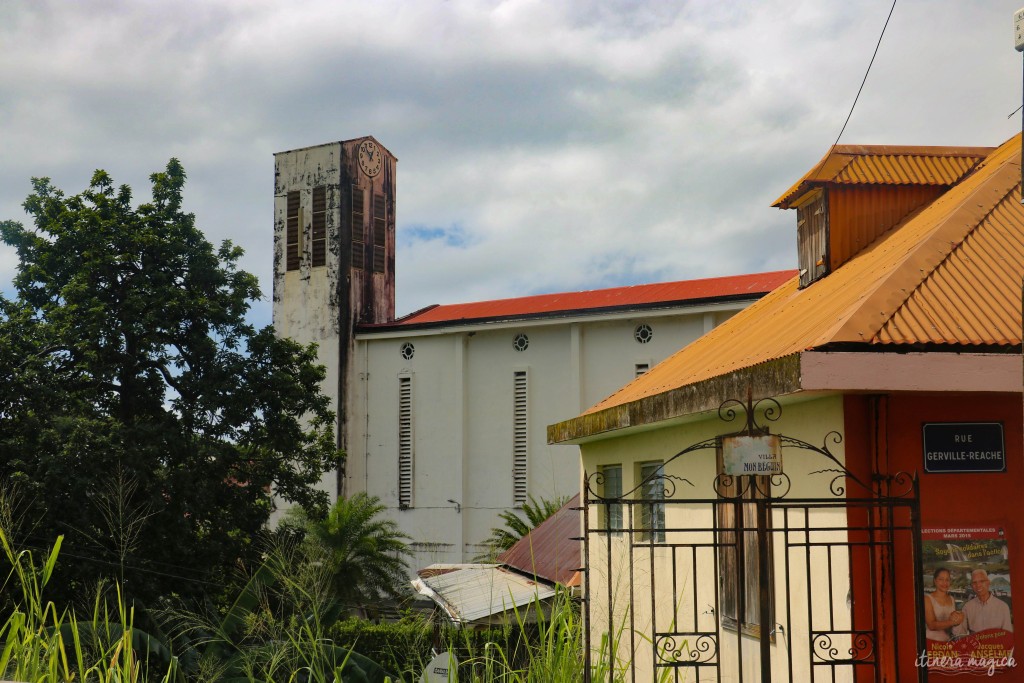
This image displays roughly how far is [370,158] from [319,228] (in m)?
3.28

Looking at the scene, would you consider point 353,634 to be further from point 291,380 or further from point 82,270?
point 82,270

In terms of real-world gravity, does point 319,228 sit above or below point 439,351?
above

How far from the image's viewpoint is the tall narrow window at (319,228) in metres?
38.7

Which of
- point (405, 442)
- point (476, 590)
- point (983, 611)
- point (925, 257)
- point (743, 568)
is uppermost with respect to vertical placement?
point (925, 257)

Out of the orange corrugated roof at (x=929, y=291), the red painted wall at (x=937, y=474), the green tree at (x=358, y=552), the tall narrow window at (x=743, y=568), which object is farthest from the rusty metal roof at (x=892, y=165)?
the green tree at (x=358, y=552)

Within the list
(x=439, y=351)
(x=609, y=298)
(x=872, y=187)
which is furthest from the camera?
(x=439, y=351)

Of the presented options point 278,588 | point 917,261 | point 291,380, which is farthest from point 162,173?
point 917,261

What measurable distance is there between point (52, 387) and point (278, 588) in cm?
659

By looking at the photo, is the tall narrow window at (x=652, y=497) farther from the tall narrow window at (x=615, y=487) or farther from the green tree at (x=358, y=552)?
the green tree at (x=358, y=552)

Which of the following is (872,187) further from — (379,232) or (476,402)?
(379,232)

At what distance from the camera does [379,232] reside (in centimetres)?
4003

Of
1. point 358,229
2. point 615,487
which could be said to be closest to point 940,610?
point 615,487

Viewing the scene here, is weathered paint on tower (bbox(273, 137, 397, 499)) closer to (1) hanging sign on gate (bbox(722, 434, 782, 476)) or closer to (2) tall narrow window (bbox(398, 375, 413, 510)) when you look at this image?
(2) tall narrow window (bbox(398, 375, 413, 510))

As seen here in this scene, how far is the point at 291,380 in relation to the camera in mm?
25062
